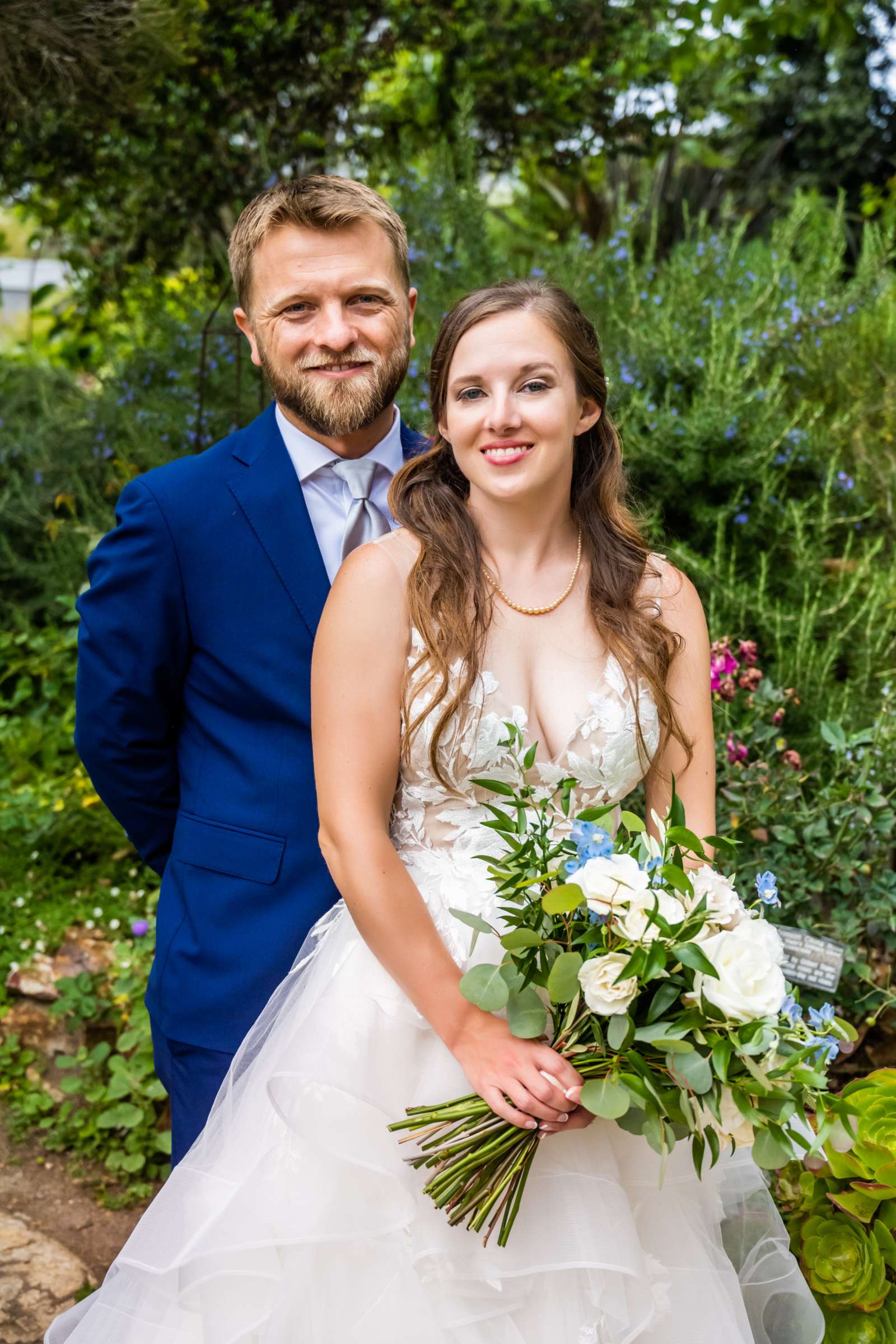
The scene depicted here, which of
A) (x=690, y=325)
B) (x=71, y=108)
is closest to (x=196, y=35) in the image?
(x=71, y=108)

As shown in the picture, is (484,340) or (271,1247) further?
(484,340)

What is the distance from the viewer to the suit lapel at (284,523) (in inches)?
82.1

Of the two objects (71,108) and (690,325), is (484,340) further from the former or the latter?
(71,108)

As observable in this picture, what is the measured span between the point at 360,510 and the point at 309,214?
1.79 ft

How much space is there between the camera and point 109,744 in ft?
7.30

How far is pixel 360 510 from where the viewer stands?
7.27 ft

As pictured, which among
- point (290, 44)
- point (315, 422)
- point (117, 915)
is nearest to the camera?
point (315, 422)

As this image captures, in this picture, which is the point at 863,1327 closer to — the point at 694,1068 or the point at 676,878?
the point at 694,1068

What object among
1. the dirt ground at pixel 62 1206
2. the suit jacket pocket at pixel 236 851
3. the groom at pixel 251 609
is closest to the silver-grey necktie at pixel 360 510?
the groom at pixel 251 609

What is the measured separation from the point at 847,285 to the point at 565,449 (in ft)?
12.1

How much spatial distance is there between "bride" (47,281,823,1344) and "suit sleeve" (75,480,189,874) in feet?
1.29

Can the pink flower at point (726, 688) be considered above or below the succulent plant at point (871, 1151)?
above

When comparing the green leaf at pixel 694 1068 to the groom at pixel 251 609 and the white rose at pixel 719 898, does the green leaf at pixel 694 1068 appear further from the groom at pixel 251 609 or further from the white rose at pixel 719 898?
the groom at pixel 251 609

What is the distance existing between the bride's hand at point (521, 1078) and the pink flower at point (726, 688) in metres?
1.60
